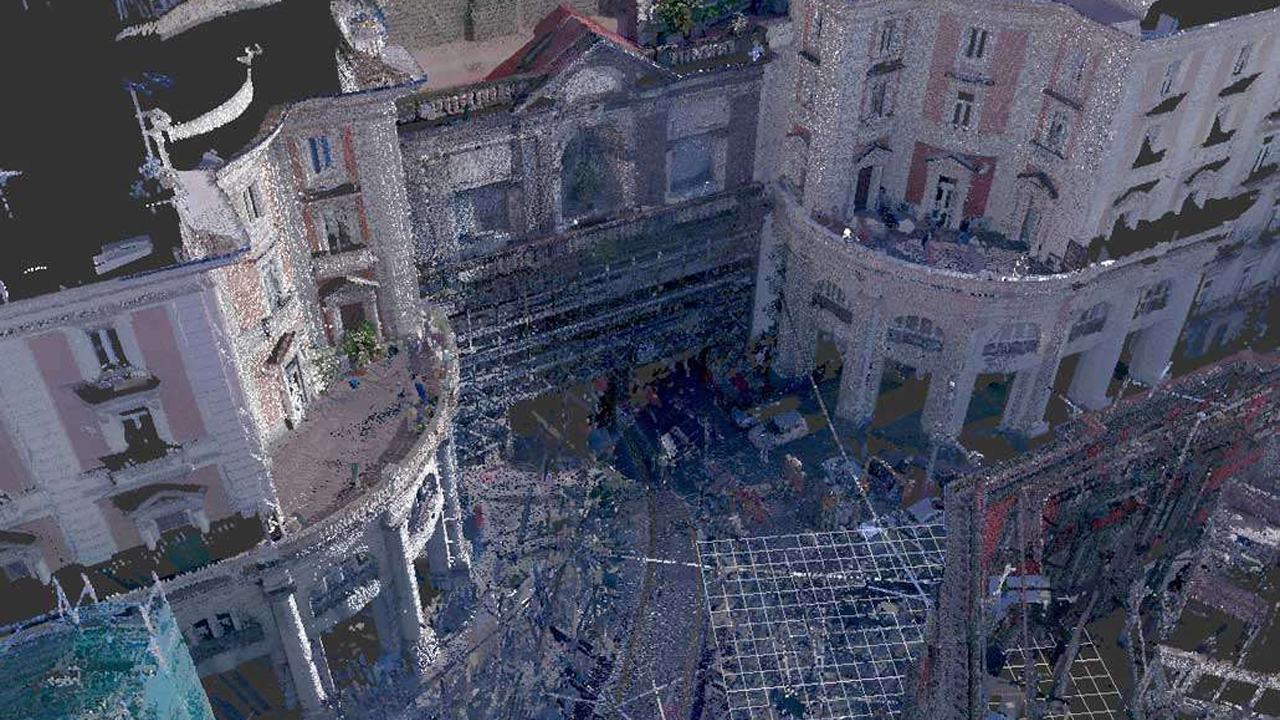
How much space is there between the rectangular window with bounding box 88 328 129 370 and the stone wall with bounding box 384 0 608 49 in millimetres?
27732

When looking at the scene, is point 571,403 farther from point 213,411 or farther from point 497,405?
point 213,411

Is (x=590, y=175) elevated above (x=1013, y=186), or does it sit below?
above

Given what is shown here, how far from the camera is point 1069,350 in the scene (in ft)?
183

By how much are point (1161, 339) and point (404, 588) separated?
44484 mm

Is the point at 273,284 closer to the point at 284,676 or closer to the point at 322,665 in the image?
the point at 322,665

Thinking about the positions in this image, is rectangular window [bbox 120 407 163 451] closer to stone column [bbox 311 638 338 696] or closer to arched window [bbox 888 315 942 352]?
stone column [bbox 311 638 338 696]

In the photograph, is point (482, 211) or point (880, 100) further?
point (880, 100)

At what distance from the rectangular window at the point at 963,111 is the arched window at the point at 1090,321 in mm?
12192

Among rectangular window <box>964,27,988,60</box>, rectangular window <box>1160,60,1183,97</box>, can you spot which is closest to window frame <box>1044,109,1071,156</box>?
rectangular window <box>1160,60,1183,97</box>

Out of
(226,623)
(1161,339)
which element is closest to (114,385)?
(226,623)

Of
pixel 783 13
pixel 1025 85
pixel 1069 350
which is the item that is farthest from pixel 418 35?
pixel 1069 350

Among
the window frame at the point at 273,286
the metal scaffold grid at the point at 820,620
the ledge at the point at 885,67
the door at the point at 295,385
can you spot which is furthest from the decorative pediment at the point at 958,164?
the door at the point at 295,385

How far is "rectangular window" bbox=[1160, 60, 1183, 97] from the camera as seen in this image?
47781mm

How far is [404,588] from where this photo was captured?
4384 centimetres
